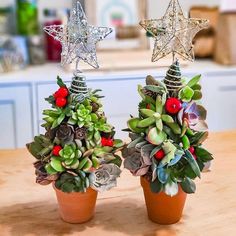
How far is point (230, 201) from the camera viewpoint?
97 centimetres

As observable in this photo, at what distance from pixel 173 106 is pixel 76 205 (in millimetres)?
274

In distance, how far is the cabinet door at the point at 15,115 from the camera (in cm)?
204

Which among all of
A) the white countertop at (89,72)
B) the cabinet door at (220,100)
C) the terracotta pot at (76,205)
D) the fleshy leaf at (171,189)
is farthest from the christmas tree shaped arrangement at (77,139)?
the cabinet door at (220,100)

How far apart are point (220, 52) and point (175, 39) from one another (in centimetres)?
157

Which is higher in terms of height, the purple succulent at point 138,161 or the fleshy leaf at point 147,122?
the fleshy leaf at point 147,122

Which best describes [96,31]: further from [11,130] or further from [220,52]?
[220,52]

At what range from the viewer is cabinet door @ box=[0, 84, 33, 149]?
204 cm

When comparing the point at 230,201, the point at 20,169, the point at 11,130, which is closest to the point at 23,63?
the point at 11,130

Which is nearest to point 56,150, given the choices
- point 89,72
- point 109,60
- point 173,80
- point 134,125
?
point 134,125

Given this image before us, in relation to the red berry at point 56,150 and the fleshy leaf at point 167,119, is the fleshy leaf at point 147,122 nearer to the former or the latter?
the fleshy leaf at point 167,119

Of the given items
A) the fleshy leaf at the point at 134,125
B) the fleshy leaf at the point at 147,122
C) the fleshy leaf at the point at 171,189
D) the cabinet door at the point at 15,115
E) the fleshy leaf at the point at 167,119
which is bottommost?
the cabinet door at the point at 15,115

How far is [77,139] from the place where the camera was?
82cm

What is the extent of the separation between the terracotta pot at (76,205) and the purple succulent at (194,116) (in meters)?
0.23

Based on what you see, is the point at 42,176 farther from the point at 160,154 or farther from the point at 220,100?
the point at 220,100
